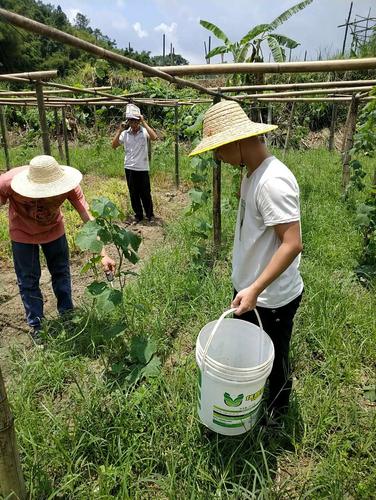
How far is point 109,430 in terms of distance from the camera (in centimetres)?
188

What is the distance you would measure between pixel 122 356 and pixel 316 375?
1.27 meters

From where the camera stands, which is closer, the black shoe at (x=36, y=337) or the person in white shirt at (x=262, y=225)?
the person in white shirt at (x=262, y=225)

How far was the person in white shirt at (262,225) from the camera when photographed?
1447 millimetres

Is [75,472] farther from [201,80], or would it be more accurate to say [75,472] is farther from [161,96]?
[201,80]

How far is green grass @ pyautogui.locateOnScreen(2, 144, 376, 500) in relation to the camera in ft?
5.41

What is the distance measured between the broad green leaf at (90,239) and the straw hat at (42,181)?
385mm

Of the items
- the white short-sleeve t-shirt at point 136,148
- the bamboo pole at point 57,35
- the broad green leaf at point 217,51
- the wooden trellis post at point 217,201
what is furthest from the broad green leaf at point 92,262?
the broad green leaf at point 217,51

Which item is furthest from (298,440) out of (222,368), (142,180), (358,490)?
(142,180)

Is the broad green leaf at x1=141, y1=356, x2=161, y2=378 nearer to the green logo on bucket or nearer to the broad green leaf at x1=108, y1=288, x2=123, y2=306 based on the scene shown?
the broad green leaf at x1=108, y1=288, x2=123, y2=306

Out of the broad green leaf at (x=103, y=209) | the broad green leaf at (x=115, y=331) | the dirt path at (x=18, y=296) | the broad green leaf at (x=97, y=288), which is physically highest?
the broad green leaf at (x=103, y=209)

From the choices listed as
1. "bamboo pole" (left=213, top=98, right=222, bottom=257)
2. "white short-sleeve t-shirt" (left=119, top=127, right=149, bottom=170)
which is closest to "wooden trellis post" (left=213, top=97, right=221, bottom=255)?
"bamboo pole" (left=213, top=98, right=222, bottom=257)

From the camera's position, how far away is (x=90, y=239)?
2.04 metres

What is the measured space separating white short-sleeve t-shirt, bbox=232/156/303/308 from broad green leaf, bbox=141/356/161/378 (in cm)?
77

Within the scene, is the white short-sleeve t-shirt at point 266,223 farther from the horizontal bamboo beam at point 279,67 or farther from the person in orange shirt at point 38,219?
the horizontal bamboo beam at point 279,67
